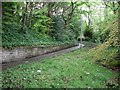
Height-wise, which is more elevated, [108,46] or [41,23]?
[41,23]

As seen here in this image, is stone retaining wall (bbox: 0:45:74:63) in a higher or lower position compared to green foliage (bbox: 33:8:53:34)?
lower

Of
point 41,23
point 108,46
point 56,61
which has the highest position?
point 41,23

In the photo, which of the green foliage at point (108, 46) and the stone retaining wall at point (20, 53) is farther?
the stone retaining wall at point (20, 53)

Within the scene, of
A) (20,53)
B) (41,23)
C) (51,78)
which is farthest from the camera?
(41,23)

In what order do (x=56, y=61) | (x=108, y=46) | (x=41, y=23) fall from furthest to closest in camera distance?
1. (x=41, y=23)
2. (x=56, y=61)
3. (x=108, y=46)

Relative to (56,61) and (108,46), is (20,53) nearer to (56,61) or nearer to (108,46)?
(56,61)

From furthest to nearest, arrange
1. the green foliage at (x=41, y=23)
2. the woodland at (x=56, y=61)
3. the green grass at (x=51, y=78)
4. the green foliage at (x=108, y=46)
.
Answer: the green foliage at (x=41, y=23), the green foliage at (x=108, y=46), the woodland at (x=56, y=61), the green grass at (x=51, y=78)

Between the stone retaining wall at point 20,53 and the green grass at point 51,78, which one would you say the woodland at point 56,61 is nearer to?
the green grass at point 51,78

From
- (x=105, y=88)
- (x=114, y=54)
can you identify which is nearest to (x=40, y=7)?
(x=114, y=54)

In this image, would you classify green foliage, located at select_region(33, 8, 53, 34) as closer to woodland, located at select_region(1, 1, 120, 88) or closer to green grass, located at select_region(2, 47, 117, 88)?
woodland, located at select_region(1, 1, 120, 88)

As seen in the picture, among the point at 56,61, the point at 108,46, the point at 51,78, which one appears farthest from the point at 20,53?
the point at 108,46

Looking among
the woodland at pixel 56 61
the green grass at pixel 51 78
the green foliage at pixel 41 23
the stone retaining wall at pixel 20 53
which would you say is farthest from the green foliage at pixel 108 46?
the green foliage at pixel 41 23

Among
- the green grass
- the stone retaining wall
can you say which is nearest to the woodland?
the green grass

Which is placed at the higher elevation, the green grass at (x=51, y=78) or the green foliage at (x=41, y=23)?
the green foliage at (x=41, y=23)
